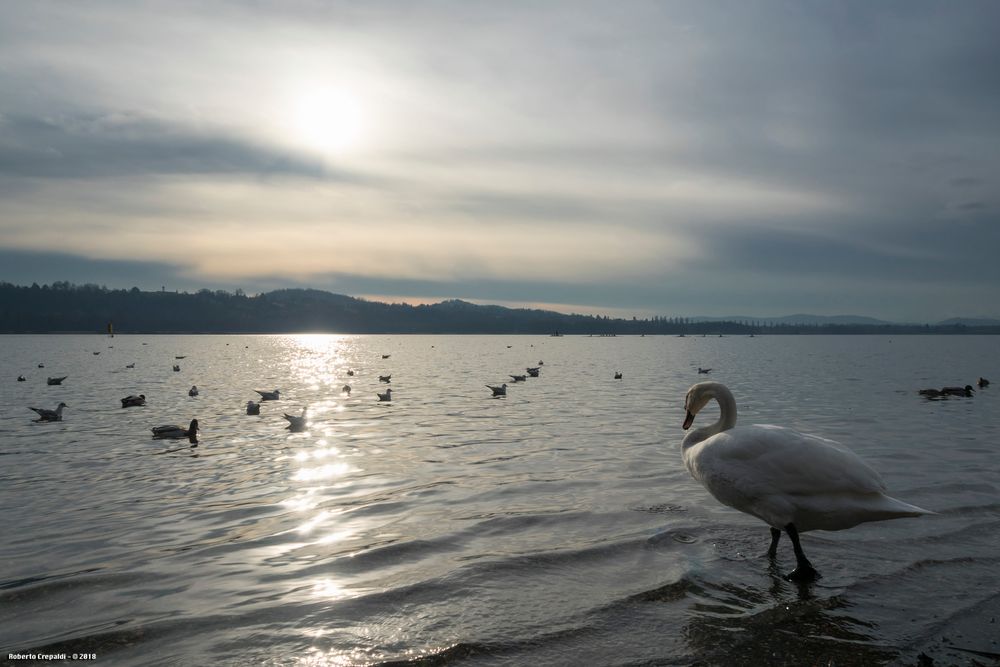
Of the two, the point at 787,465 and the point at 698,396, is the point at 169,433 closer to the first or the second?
the point at 698,396

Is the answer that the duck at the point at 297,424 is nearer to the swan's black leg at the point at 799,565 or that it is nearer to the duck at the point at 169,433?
the duck at the point at 169,433

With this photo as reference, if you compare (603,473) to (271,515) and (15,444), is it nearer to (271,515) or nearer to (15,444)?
(271,515)

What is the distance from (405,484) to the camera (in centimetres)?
1484

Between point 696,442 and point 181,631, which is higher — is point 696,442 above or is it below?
above

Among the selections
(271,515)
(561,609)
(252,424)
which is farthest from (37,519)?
(252,424)

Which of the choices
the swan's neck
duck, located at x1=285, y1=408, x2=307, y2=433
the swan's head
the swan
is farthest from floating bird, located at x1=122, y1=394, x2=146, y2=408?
the swan

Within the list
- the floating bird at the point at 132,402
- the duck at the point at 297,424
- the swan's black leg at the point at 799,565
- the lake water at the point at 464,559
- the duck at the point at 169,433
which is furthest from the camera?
the floating bird at the point at 132,402

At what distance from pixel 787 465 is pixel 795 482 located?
21 cm

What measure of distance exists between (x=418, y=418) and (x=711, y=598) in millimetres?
20450

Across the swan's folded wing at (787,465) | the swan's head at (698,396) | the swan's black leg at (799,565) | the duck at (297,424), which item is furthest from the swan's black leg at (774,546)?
the duck at (297,424)

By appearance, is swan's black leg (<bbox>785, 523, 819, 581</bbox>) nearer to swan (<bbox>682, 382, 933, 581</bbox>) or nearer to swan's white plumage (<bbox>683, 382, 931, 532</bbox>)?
swan (<bbox>682, 382, 933, 581</bbox>)

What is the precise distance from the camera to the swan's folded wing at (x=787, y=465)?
312 inches

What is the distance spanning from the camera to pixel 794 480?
8117 mm

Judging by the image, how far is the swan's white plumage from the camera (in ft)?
25.8
